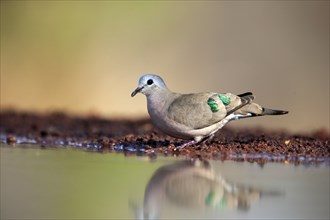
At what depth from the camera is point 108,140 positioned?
8.89m

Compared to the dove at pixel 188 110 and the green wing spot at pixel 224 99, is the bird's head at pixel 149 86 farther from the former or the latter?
the green wing spot at pixel 224 99

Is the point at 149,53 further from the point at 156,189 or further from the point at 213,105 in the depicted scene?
the point at 156,189

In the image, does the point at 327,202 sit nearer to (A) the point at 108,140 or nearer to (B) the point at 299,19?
(A) the point at 108,140

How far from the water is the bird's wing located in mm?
713

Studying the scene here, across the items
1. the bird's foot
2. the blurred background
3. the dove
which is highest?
the blurred background

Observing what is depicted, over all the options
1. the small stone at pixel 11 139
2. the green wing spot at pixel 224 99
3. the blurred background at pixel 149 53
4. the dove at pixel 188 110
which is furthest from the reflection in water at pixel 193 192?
the blurred background at pixel 149 53

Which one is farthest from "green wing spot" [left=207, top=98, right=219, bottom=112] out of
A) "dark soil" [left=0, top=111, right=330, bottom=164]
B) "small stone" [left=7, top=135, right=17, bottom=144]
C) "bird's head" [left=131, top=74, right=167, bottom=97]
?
"small stone" [left=7, top=135, right=17, bottom=144]

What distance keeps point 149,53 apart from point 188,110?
29.1ft

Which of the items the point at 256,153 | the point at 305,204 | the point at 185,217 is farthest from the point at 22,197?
the point at 256,153

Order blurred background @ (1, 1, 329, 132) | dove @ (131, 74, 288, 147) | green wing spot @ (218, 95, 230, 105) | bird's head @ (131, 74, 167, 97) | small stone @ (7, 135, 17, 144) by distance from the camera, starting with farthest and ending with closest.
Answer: blurred background @ (1, 1, 329, 132)
small stone @ (7, 135, 17, 144)
bird's head @ (131, 74, 167, 97)
green wing spot @ (218, 95, 230, 105)
dove @ (131, 74, 288, 147)

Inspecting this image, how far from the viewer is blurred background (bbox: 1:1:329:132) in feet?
54.0

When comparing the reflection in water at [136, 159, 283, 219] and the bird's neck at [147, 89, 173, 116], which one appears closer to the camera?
the reflection in water at [136, 159, 283, 219]

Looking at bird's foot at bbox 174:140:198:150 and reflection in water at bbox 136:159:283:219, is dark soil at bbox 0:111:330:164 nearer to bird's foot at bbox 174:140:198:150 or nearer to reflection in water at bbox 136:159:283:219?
bird's foot at bbox 174:140:198:150

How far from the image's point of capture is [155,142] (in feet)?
28.9
